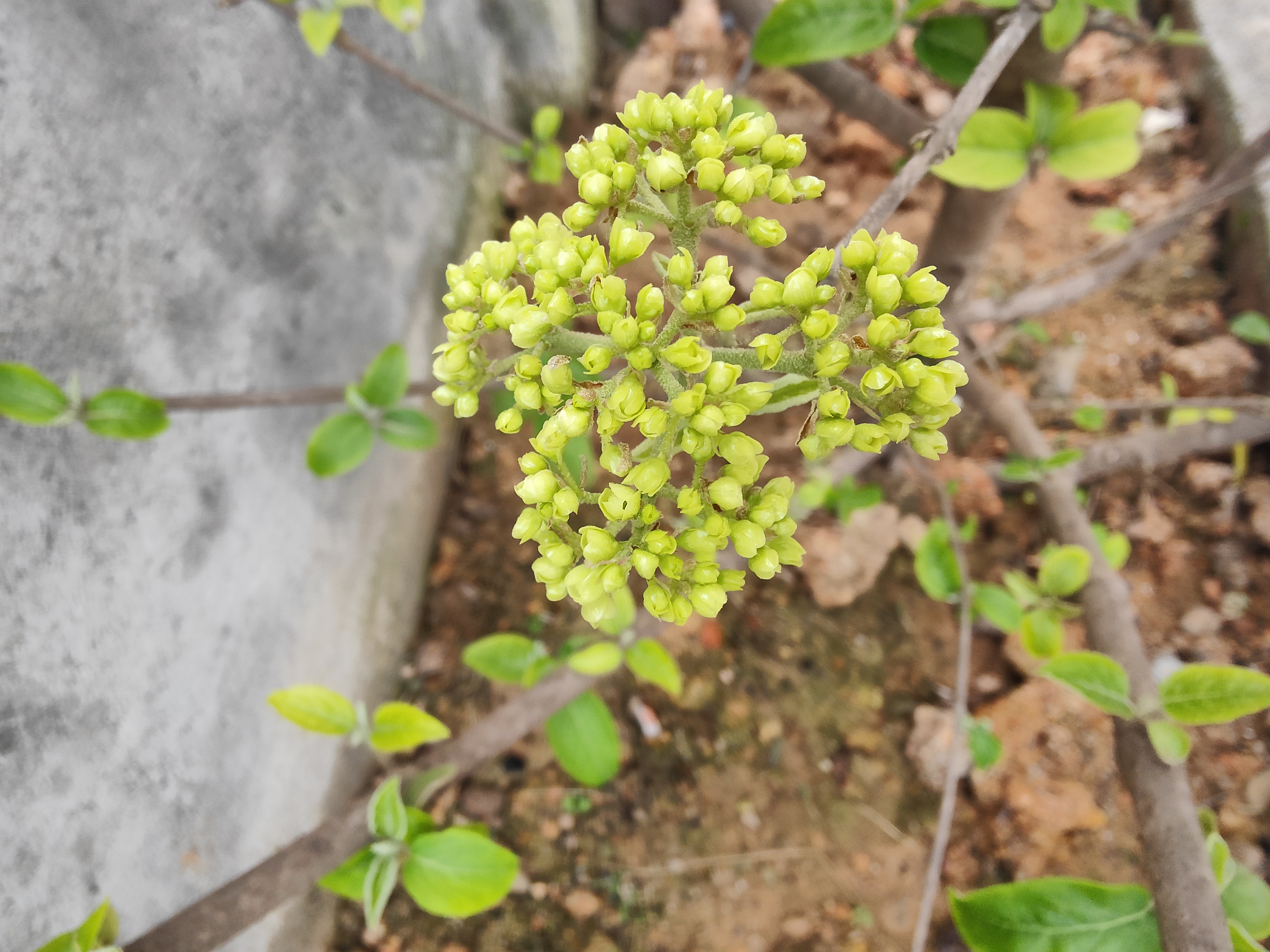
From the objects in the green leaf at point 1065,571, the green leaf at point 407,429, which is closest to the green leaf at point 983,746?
the green leaf at point 1065,571

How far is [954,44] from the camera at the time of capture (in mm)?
1397

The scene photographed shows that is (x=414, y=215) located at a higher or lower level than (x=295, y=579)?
higher

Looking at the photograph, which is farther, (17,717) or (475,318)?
(17,717)

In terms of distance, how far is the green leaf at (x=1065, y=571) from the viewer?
1.34 metres

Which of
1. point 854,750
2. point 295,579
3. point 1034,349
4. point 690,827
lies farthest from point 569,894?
point 1034,349

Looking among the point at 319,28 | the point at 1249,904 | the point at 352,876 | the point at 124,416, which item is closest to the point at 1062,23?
the point at 319,28

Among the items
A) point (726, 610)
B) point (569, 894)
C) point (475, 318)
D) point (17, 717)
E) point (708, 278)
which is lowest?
point (569, 894)

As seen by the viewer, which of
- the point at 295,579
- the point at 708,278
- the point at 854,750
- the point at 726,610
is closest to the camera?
the point at 708,278

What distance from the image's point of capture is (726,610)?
75.3 inches

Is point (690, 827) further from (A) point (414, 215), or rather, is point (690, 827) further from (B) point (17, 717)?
(A) point (414, 215)

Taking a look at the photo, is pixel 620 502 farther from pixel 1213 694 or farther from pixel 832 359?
pixel 1213 694

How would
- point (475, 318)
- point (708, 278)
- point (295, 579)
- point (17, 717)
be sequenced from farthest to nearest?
1. point (295, 579)
2. point (17, 717)
3. point (475, 318)
4. point (708, 278)

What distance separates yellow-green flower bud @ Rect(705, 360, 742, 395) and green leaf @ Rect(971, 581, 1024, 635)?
101 cm

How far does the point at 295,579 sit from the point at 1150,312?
238cm
